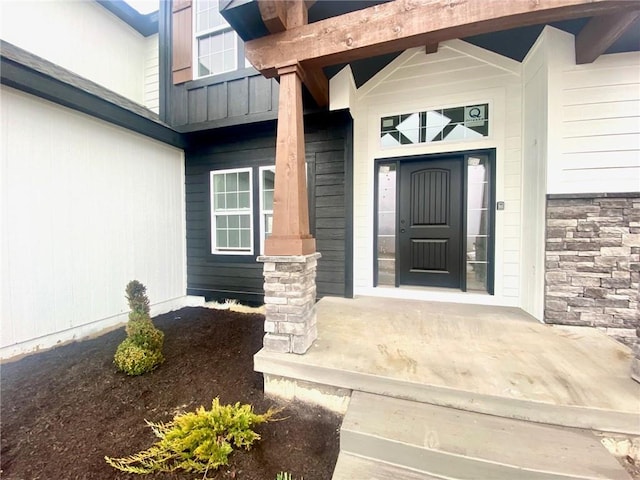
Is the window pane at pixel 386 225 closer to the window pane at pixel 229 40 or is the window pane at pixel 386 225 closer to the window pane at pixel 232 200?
the window pane at pixel 232 200

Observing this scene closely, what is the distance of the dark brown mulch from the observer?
1501mm

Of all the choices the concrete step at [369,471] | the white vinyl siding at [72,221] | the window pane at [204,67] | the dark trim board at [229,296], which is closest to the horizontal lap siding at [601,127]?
the concrete step at [369,471]

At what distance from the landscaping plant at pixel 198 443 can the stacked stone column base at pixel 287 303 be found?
0.52 m

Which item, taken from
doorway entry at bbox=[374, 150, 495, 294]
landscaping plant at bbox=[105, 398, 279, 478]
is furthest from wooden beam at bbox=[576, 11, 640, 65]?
landscaping plant at bbox=[105, 398, 279, 478]

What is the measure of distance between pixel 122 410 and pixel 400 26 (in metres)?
3.49

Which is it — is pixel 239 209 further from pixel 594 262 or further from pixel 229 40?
pixel 594 262

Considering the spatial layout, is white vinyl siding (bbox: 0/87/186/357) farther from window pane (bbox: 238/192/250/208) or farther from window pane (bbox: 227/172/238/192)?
window pane (bbox: 238/192/250/208)

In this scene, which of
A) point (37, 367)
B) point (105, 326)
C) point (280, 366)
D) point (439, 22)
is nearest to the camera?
point (439, 22)

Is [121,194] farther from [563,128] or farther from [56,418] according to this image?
[563,128]

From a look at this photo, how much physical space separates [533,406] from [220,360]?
98.6 inches

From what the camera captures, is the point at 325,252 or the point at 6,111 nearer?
the point at 6,111

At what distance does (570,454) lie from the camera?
4.28 feet

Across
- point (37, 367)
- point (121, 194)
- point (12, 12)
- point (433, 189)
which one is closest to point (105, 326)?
point (37, 367)

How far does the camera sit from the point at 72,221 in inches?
120
